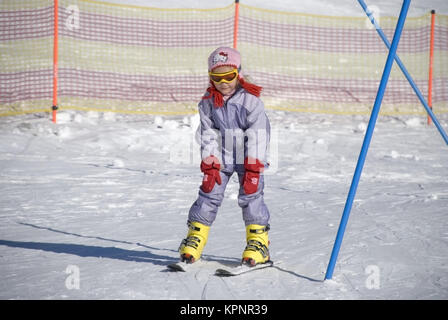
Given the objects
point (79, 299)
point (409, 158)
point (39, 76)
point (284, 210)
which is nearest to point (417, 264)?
point (284, 210)

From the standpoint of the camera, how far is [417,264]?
4.62 m

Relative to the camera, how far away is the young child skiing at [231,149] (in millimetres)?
4277

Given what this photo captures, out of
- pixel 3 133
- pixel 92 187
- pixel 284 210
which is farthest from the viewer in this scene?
pixel 3 133

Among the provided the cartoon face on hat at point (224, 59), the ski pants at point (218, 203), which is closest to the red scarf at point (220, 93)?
the cartoon face on hat at point (224, 59)

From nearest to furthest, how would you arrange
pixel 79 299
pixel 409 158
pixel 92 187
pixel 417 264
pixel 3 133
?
→ pixel 79 299 < pixel 417 264 < pixel 92 187 < pixel 409 158 < pixel 3 133

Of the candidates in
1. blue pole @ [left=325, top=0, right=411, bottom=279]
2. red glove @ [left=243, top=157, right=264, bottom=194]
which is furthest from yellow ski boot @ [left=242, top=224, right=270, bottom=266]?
blue pole @ [left=325, top=0, right=411, bottom=279]

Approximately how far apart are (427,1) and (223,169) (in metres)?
21.8

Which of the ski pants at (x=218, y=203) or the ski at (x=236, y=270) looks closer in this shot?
the ski at (x=236, y=270)

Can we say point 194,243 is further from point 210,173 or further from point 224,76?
point 224,76

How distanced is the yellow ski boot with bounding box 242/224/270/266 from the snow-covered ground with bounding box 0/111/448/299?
0.12 m

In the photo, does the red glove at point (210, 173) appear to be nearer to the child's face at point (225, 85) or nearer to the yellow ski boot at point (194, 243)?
the yellow ski boot at point (194, 243)

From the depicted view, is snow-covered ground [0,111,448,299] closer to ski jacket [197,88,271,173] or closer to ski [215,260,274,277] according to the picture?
ski [215,260,274,277]

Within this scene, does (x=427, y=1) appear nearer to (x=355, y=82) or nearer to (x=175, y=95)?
(x=355, y=82)

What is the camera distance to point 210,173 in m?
4.33
